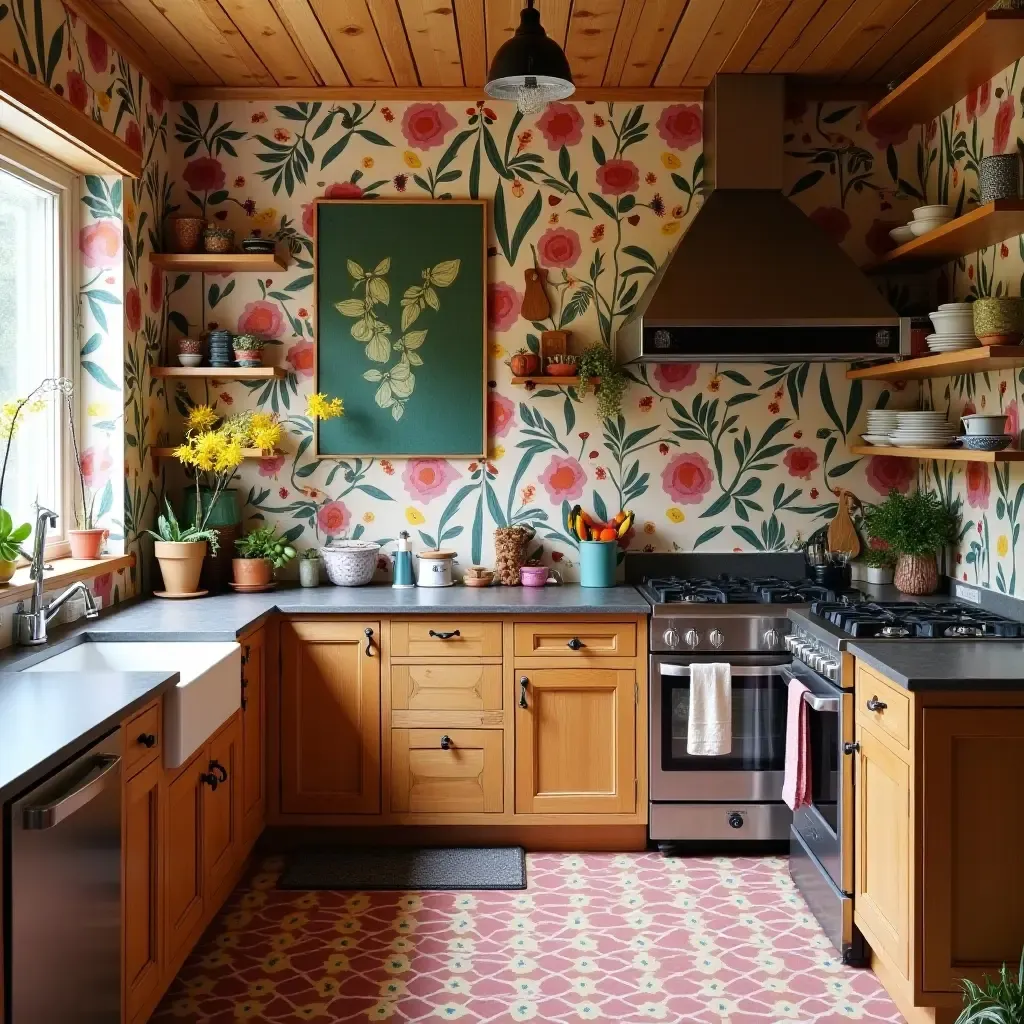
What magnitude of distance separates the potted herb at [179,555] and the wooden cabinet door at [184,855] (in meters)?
1.01

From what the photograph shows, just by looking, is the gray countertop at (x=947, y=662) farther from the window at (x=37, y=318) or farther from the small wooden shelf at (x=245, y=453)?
the window at (x=37, y=318)

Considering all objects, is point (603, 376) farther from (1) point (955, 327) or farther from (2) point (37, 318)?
(2) point (37, 318)

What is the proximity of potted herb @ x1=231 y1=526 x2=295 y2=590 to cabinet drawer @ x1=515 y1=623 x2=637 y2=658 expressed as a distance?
957mm

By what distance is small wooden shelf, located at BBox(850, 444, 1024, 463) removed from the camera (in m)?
3.09

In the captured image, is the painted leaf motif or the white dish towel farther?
the painted leaf motif

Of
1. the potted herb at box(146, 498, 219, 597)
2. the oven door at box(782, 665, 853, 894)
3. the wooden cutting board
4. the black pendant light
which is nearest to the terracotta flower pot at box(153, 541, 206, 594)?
the potted herb at box(146, 498, 219, 597)

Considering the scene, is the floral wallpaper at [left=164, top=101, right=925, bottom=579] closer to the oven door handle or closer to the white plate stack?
the white plate stack

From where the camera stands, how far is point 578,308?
421 cm

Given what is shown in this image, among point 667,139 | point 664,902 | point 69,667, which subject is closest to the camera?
point 69,667

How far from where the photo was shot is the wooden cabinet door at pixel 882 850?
2523 mm

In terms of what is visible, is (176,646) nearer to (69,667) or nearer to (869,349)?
(69,667)

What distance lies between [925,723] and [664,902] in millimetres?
1250

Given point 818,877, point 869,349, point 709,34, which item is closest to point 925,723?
point 818,877

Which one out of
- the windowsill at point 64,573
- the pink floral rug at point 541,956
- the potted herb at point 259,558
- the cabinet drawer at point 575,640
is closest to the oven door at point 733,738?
the cabinet drawer at point 575,640
